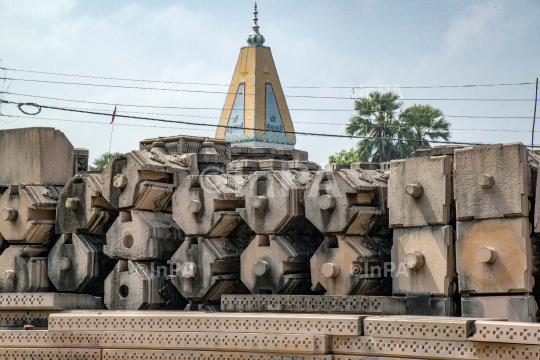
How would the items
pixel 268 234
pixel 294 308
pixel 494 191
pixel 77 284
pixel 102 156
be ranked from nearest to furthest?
pixel 494 191 < pixel 294 308 < pixel 268 234 < pixel 77 284 < pixel 102 156

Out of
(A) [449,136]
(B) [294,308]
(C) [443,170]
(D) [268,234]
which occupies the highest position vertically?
(A) [449,136]

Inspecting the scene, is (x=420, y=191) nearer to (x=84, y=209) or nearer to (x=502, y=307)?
(x=502, y=307)

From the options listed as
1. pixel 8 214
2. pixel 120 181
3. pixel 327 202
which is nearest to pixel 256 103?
pixel 8 214

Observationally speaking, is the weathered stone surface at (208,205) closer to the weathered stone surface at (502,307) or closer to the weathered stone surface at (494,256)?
the weathered stone surface at (494,256)

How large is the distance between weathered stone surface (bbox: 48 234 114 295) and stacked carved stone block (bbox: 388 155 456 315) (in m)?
4.22

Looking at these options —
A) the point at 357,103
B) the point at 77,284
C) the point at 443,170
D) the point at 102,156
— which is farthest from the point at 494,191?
the point at 357,103

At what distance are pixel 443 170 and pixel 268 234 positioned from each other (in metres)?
2.23

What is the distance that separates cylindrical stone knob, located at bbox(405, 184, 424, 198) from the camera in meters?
8.02

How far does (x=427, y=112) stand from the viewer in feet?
93.2

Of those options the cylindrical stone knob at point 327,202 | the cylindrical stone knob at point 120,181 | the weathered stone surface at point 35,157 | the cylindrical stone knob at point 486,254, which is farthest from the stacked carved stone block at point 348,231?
the weathered stone surface at point 35,157

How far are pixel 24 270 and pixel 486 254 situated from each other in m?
6.38

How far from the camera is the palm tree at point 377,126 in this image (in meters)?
29.9

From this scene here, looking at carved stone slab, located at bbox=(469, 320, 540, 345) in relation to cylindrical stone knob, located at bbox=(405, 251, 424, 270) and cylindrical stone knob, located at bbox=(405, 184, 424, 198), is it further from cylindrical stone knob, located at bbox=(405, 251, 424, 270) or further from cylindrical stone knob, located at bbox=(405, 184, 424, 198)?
cylindrical stone knob, located at bbox=(405, 184, 424, 198)

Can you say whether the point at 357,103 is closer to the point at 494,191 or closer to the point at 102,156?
the point at 102,156
